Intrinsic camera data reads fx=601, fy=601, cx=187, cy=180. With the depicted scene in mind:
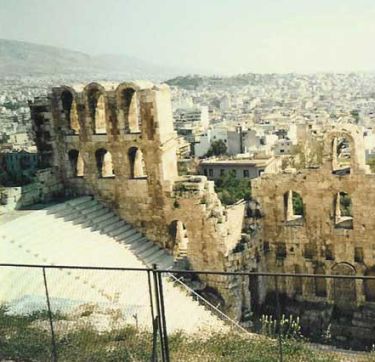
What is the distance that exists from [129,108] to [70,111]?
275 centimetres

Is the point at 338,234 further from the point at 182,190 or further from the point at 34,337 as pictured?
the point at 34,337

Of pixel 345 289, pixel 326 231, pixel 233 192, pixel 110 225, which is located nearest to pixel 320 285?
pixel 345 289

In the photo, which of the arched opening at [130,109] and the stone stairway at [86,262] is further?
the arched opening at [130,109]

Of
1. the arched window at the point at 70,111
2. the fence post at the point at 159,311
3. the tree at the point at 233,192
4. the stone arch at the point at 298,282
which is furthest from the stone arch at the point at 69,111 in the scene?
the tree at the point at 233,192

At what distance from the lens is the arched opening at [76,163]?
76.6 feet

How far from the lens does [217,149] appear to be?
109 m

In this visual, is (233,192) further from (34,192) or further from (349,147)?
(349,147)

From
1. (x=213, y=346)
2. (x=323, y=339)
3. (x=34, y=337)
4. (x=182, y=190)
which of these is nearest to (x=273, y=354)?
(x=213, y=346)

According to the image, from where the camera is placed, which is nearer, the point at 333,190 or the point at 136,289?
the point at 136,289

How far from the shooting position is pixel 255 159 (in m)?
83.2

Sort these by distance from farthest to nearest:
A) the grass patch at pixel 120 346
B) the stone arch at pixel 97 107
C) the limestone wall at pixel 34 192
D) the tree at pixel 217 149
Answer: the tree at pixel 217 149 < the stone arch at pixel 97 107 < the limestone wall at pixel 34 192 < the grass patch at pixel 120 346

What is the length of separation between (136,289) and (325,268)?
8.11 m

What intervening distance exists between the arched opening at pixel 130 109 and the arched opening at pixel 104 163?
154cm

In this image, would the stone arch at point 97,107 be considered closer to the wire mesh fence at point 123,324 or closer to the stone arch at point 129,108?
the stone arch at point 129,108
